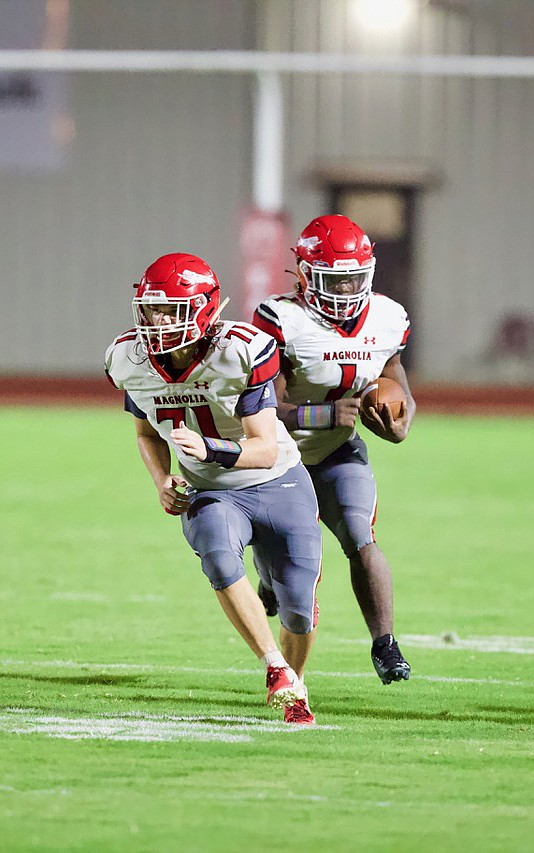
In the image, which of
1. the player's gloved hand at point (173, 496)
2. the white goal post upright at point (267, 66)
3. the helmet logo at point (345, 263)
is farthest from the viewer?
the white goal post upright at point (267, 66)

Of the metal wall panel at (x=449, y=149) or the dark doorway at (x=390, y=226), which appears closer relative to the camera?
the metal wall panel at (x=449, y=149)

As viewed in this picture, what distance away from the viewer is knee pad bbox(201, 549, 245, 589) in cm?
451

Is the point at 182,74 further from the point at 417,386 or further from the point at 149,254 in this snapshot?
the point at 417,386

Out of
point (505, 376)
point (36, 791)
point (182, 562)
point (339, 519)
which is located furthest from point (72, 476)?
point (505, 376)

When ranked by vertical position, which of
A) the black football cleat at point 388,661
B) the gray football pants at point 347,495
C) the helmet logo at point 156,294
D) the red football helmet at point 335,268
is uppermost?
the helmet logo at point 156,294

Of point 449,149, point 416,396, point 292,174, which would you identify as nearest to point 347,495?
point 416,396

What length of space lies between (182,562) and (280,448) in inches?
141

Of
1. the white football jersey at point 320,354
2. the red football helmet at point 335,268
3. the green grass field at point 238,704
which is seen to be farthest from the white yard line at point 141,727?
the red football helmet at point 335,268

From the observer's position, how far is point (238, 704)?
15.7 ft

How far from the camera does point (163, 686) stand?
16.8 feet

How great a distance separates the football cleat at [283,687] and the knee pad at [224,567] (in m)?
0.28

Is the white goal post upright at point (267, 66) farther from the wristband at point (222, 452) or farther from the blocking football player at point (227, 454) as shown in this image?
the wristband at point (222, 452)

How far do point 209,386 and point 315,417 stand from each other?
2.27 ft

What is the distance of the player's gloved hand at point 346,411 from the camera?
5262 millimetres
